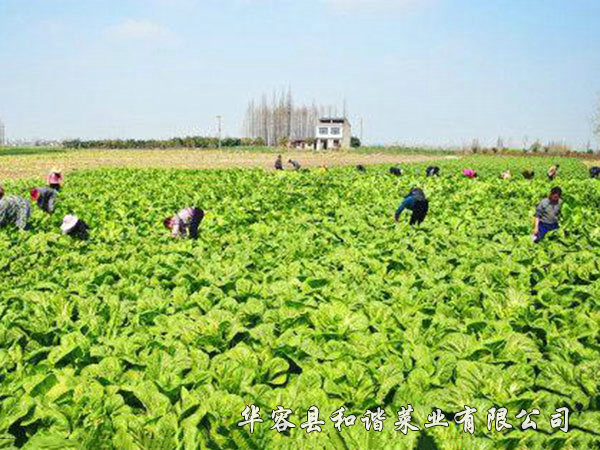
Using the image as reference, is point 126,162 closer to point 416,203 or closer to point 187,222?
point 187,222

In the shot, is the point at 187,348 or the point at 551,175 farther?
the point at 551,175

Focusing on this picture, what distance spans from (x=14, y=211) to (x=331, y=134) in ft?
340

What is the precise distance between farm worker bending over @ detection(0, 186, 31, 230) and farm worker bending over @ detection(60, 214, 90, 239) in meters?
0.90

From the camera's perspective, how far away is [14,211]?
10312mm

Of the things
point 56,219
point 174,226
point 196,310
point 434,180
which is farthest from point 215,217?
point 434,180

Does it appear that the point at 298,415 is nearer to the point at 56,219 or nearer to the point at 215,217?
the point at 215,217

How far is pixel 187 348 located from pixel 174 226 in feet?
22.0

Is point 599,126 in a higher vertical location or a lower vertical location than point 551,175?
higher

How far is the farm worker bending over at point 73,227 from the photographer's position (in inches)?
393

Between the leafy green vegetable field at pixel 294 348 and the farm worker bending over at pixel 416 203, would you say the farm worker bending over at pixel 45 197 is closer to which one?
the leafy green vegetable field at pixel 294 348

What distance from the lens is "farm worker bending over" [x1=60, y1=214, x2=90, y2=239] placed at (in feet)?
32.8

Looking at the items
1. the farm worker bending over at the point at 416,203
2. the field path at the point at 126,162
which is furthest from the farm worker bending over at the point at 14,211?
the field path at the point at 126,162

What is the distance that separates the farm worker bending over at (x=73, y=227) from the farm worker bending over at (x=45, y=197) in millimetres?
2827

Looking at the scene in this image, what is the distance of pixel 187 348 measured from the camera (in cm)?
393
